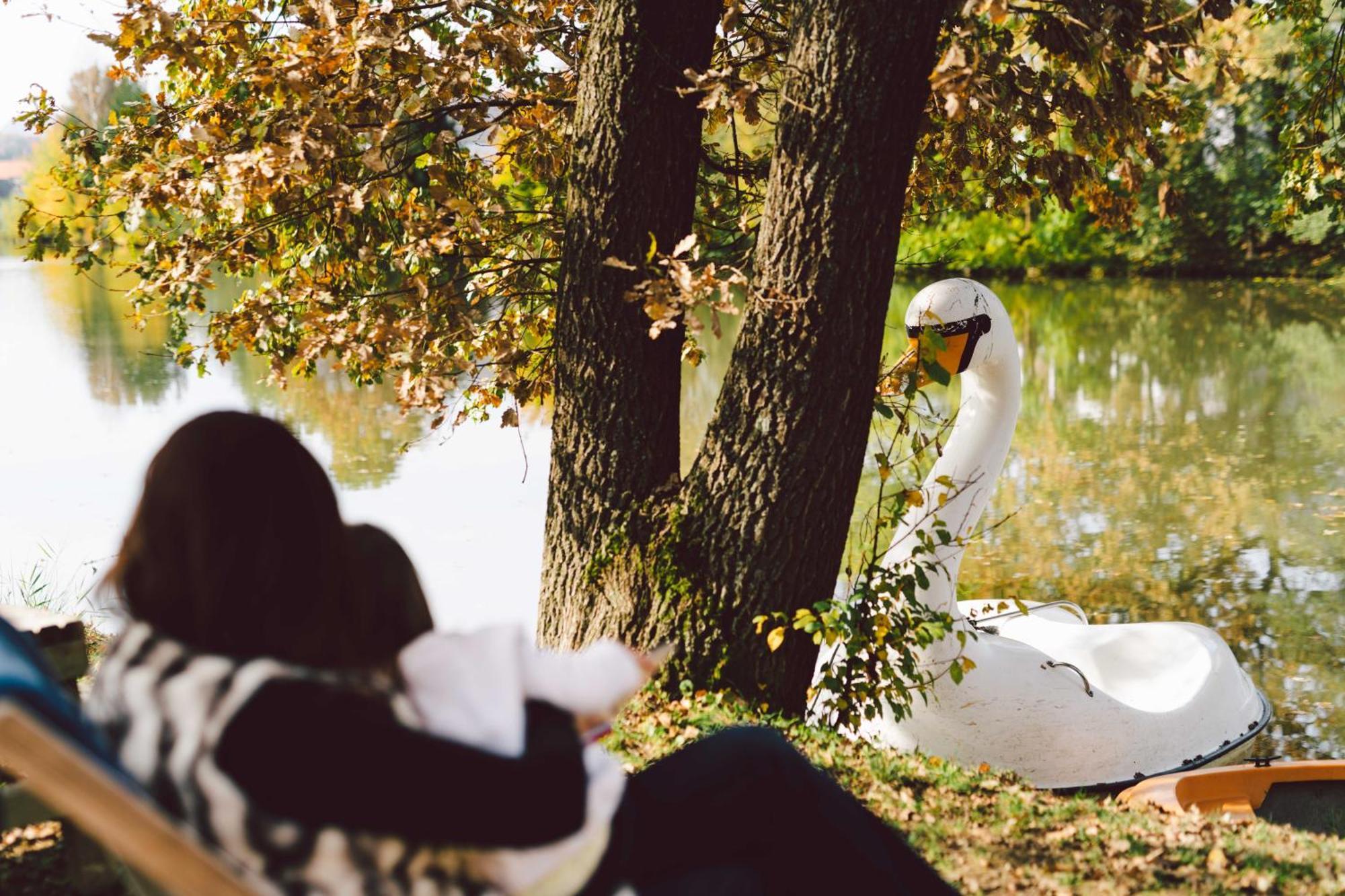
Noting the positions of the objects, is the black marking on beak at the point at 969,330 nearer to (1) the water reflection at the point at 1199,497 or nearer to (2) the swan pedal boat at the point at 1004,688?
(2) the swan pedal boat at the point at 1004,688

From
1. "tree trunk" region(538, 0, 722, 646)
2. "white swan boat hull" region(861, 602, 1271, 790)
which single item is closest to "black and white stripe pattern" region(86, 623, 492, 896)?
"tree trunk" region(538, 0, 722, 646)

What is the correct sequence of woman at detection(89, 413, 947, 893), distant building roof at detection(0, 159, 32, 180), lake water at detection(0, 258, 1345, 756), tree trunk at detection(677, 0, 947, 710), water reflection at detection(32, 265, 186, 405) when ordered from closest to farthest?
1. woman at detection(89, 413, 947, 893)
2. tree trunk at detection(677, 0, 947, 710)
3. lake water at detection(0, 258, 1345, 756)
4. water reflection at detection(32, 265, 186, 405)
5. distant building roof at detection(0, 159, 32, 180)

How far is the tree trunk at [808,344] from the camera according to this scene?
4344mm

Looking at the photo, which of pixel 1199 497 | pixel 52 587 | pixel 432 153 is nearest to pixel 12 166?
pixel 52 587

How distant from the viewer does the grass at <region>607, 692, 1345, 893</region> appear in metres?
3.47

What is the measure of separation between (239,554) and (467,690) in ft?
1.37

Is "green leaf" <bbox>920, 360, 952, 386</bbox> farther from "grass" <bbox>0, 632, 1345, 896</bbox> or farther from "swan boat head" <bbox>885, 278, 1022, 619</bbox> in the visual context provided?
"grass" <bbox>0, 632, 1345, 896</bbox>

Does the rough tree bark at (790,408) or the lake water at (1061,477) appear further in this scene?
the lake water at (1061,477)

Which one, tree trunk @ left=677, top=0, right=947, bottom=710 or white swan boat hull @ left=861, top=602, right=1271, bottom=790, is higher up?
tree trunk @ left=677, top=0, right=947, bottom=710

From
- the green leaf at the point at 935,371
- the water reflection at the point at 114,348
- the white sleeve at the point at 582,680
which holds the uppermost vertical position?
the green leaf at the point at 935,371

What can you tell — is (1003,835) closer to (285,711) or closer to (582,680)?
(582,680)

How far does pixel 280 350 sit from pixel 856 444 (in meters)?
3.09

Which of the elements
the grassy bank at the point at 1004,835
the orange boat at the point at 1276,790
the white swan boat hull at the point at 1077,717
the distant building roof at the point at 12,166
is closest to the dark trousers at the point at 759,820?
the grassy bank at the point at 1004,835

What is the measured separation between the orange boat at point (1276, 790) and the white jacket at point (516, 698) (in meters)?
3.74
